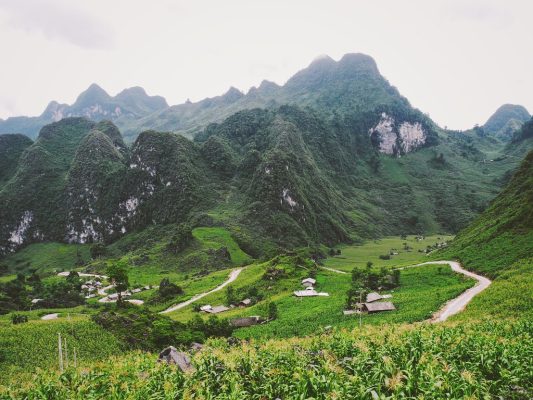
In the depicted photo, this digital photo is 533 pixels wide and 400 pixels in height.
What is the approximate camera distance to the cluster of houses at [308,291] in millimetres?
74750

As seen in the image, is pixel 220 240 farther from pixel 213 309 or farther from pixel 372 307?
pixel 372 307

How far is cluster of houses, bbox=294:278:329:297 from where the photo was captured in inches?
2943

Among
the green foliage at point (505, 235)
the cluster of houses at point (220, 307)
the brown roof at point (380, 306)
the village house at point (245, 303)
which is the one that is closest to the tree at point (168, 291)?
the cluster of houses at point (220, 307)

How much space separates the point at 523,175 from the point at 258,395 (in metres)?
105

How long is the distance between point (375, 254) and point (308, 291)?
305 ft

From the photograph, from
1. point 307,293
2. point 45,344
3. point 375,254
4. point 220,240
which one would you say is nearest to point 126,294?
point 220,240

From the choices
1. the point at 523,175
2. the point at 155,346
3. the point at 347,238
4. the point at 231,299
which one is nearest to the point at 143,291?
the point at 231,299

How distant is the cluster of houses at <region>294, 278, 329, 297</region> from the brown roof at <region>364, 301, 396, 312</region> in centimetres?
1697

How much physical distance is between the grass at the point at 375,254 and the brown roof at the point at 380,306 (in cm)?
6620

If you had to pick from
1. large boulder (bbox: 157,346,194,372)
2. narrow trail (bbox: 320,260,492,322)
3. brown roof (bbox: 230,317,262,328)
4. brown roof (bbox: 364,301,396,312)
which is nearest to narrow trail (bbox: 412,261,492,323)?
narrow trail (bbox: 320,260,492,322)

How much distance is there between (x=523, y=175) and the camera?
323ft

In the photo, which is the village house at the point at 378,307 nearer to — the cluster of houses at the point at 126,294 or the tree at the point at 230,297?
the tree at the point at 230,297

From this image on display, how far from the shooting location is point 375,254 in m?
161

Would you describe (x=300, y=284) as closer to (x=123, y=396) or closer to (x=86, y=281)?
(x=123, y=396)
